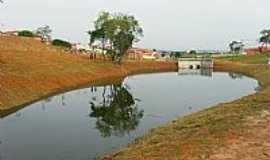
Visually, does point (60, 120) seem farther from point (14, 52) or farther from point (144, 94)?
point (14, 52)

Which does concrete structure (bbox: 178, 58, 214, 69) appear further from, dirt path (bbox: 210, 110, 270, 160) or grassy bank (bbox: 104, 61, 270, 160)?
dirt path (bbox: 210, 110, 270, 160)

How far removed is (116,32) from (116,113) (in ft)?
187

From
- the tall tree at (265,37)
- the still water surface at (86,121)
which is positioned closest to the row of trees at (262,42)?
the tall tree at (265,37)

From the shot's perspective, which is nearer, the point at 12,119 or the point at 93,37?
the point at 12,119

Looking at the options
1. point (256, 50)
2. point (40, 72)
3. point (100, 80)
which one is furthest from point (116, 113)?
point (256, 50)

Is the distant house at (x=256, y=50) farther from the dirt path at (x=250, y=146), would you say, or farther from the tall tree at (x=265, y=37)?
the dirt path at (x=250, y=146)

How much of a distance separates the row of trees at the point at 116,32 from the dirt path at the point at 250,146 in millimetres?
73480

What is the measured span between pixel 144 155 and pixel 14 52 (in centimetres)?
6114

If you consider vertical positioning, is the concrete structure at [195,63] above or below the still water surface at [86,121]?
above

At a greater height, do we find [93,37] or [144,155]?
[93,37]

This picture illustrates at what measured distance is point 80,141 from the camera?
1036 inches

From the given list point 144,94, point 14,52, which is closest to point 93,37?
point 14,52

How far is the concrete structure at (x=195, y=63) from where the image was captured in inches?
4868

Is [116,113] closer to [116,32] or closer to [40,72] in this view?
[40,72]
